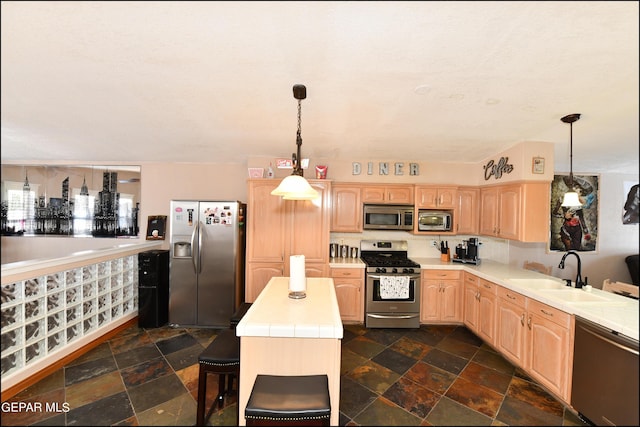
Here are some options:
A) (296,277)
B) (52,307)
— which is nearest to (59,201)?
(52,307)

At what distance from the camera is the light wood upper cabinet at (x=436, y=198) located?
11.0 ft

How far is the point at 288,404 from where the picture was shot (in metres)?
1.05

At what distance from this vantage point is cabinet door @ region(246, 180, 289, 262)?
120 inches

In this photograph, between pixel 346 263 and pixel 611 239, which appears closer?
pixel 611 239

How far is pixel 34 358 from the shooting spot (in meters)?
0.98

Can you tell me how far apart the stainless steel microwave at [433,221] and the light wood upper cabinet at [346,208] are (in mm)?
881

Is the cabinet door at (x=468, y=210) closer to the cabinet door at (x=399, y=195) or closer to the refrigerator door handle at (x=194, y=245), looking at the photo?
the cabinet door at (x=399, y=195)

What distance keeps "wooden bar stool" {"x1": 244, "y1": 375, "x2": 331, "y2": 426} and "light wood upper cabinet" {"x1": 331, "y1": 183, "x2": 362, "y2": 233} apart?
2.32m

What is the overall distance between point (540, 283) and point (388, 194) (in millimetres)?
1838

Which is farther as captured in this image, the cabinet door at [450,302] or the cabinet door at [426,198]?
the cabinet door at [426,198]

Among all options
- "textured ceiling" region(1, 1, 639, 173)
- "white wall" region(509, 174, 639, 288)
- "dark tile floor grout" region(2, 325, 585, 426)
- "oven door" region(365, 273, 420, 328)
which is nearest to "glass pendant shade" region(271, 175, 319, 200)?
"textured ceiling" region(1, 1, 639, 173)

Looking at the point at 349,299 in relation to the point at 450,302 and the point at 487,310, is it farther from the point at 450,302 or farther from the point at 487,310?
the point at 487,310

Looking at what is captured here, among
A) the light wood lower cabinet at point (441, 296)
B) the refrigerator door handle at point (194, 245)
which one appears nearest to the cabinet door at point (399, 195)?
the light wood lower cabinet at point (441, 296)

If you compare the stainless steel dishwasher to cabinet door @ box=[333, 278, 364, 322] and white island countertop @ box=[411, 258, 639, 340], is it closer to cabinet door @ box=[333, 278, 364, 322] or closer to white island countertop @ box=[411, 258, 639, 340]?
white island countertop @ box=[411, 258, 639, 340]
